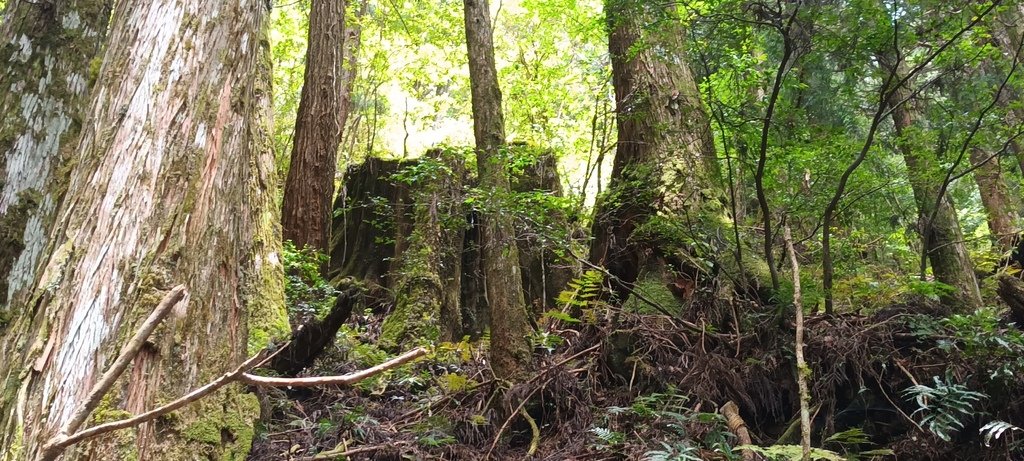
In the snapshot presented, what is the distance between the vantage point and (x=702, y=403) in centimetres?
414

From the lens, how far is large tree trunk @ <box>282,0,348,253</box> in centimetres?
796

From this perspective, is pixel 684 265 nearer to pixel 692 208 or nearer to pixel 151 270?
pixel 692 208

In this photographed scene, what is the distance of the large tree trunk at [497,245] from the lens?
4.77m

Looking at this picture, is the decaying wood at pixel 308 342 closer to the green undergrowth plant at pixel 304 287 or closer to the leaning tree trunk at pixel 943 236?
the green undergrowth plant at pixel 304 287

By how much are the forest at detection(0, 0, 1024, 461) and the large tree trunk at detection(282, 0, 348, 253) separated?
9 centimetres

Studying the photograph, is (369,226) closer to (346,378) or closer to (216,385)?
(216,385)

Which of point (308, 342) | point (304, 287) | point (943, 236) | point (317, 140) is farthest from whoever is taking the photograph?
point (317, 140)

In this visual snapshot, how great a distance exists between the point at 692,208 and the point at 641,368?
1.67 m

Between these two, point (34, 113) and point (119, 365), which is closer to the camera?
point (119, 365)

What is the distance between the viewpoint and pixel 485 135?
→ 5.05 metres

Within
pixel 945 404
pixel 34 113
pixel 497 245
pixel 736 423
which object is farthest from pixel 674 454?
pixel 34 113

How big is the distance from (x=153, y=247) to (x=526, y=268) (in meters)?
5.88

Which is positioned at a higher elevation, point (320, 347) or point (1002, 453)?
point (320, 347)

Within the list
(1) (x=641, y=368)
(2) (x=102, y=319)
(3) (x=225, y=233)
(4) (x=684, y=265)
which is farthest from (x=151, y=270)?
(4) (x=684, y=265)
